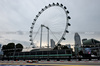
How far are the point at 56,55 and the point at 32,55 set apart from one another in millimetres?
12586

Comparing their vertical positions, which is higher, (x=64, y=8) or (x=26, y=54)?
(x=64, y=8)

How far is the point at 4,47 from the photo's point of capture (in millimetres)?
94375

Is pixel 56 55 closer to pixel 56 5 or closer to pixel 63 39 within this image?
pixel 63 39

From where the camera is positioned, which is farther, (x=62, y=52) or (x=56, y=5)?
(x=56, y=5)

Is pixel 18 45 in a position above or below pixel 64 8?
below

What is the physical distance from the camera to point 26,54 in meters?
54.6

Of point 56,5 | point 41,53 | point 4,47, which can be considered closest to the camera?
point 41,53

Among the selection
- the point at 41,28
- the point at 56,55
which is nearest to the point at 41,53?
the point at 56,55

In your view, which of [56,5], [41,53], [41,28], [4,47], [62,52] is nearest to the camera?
[62,52]

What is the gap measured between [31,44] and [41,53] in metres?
15.9

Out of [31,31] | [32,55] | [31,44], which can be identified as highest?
[31,31]

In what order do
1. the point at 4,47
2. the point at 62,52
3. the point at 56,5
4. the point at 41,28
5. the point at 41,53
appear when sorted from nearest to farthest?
the point at 62,52 < the point at 41,53 < the point at 56,5 < the point at 41,28 < the point at 4,47

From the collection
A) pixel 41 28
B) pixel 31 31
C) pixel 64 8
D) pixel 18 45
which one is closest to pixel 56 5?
pixel 64 8

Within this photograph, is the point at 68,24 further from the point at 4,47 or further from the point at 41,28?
the point at 4,47
